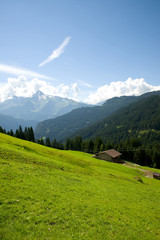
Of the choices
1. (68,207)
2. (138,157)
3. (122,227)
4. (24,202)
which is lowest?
(138,157)

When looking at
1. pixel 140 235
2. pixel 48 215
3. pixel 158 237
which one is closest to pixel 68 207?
pixel 48 215

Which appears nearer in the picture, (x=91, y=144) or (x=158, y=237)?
(x=158, y=237)

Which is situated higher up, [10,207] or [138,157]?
[10,207]

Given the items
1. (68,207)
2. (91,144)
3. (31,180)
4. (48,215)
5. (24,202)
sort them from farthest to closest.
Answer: (91,144), (31,180), (68,207), (24,202), (48,215)

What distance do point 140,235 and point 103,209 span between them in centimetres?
390

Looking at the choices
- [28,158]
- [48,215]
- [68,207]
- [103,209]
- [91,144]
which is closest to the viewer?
[48,215]

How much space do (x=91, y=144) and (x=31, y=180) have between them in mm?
107060

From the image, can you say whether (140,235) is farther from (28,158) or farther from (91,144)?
(91,144)

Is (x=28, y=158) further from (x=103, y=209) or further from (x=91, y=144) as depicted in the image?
(x=91, y=144)

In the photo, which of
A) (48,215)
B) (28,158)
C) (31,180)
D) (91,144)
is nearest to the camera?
(48,215)

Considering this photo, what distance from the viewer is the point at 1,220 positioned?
907 cm

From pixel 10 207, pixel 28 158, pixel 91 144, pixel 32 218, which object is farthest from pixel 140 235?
pixel 91 144

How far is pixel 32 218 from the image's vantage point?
10.1m

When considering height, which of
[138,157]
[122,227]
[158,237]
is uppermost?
[122,227]
